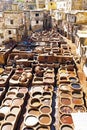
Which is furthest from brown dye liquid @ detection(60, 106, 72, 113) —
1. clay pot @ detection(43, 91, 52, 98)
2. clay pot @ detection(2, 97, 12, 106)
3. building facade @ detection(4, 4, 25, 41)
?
building facade @ detection(4, 4, 25, 41)

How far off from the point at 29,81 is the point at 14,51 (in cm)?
867

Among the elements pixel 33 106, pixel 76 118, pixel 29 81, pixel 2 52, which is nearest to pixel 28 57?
pixel 2 52

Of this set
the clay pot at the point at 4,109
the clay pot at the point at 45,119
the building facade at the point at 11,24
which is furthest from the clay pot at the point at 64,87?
the building facade at the point at 11,24

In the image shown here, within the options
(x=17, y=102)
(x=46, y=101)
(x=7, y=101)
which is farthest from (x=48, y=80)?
(x=7, y=101)

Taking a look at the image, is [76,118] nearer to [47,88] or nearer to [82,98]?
[82,98]

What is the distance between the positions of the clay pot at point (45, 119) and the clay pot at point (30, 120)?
46 centimetres

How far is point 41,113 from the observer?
60.5ft

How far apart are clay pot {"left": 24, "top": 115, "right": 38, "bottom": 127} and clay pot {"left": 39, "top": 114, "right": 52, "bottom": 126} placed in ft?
1.52

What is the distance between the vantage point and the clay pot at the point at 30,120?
17.0 m

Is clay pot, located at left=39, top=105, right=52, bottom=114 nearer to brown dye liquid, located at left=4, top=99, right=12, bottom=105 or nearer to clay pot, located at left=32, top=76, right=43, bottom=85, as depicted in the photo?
brown dye liquid, located at left=4, top=99, right=12, bottom=105

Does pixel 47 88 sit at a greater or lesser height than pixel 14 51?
lesser

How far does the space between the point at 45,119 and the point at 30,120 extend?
1.38 meters

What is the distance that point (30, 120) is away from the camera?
1761 centimetres

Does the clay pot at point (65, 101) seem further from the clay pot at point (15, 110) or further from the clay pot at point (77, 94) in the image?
the clay pot at point (15, 110)
